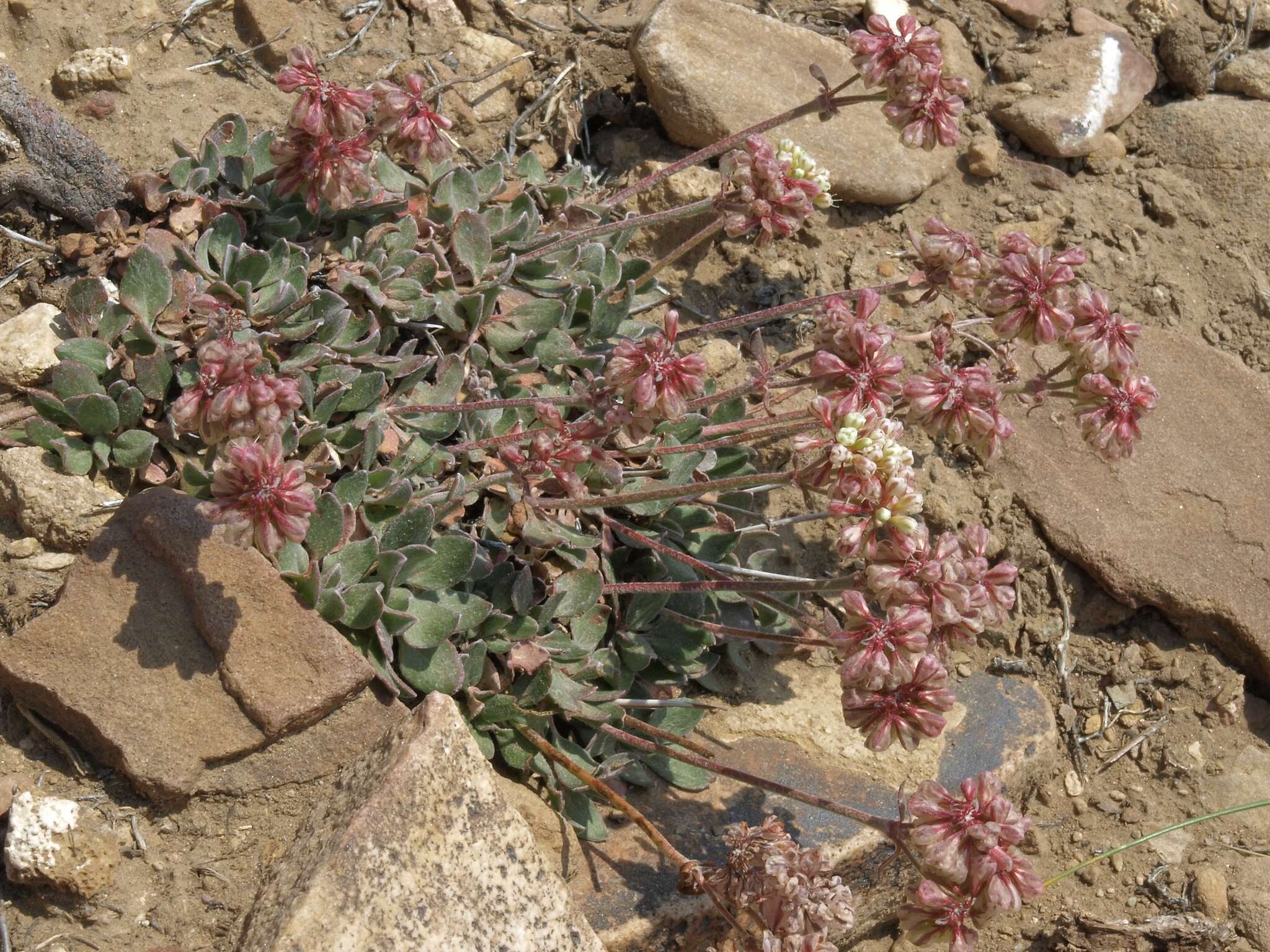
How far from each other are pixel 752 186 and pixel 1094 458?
2.05 m

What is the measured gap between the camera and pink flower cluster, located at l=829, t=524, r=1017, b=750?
326cm

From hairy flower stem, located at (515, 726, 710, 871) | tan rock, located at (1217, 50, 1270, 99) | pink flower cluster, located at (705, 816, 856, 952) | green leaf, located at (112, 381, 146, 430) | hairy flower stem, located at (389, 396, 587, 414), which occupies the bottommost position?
hairy flower stem, located at (515, 726, 710, 871)

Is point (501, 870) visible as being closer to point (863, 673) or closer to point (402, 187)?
point (863, 673)

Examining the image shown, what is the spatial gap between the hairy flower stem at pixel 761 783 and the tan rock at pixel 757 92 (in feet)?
10.2

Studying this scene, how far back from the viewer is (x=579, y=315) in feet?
16.2

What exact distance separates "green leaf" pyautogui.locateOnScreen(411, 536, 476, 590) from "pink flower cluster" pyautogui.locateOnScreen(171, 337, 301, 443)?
2.61 feet

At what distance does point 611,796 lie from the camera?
3828mm

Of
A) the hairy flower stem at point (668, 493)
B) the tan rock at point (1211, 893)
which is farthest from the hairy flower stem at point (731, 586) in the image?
the tan rock at point (1211, 893)

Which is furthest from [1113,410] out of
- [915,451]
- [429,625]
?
[429,625]

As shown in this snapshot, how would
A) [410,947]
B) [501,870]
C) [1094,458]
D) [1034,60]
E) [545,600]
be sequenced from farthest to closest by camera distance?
[1034,60] < [1094,458] < [545,600] < [501,870] < [410,947]

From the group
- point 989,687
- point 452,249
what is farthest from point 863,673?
point 452,249

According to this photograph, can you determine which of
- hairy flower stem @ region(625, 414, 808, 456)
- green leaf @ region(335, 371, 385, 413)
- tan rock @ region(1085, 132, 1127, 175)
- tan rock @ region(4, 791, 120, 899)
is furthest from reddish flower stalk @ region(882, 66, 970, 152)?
tan rock @ region(4, 791, 120, 899)

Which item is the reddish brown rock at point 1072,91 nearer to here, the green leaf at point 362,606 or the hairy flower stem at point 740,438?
the hairy flower stem at point 740,438

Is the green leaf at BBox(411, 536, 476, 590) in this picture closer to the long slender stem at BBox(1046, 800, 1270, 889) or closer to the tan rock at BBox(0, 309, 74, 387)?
the tan rock at BBox(0, 309, 74, 387)
